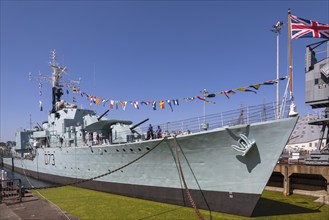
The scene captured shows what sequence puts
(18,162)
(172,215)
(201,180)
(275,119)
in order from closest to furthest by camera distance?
1. (275,119)
2. (172,215)
3. (201,180)
4. (18,162)

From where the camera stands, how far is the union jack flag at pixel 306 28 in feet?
28.7

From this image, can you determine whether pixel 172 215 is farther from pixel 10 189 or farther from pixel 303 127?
pixel 303 127

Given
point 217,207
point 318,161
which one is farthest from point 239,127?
point 318,161

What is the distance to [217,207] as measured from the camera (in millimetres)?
9039

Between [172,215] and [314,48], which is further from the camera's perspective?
[314,48]

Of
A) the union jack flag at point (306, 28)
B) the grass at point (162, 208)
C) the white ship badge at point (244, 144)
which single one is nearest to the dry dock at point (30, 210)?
the grass at point (162, 208)

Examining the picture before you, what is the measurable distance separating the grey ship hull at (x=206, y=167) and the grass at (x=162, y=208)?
0.43 meters

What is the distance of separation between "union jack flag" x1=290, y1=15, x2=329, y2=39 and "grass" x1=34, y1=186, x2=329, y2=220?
19.9ft

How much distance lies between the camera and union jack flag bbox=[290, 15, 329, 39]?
8.75m

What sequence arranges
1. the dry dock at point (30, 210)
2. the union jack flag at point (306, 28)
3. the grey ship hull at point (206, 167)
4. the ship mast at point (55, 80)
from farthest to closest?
the ship mast at point (55, 80), the union jack flag at point (306, 28), the dry dock at point (30, 210), the grey ship hull at point (206, 167)

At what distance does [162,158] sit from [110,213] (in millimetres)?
2759

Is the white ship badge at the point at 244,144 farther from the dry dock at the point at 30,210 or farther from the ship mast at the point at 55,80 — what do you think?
the ship mast at the point at 55,80

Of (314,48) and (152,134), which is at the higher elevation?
(314,48)

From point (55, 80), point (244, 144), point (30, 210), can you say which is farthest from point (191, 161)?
point (55, 80)
